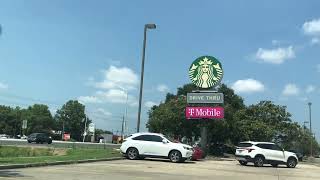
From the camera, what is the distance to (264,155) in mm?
35531

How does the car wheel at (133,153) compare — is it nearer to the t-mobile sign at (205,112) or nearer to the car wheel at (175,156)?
the car wheel at (175,156)

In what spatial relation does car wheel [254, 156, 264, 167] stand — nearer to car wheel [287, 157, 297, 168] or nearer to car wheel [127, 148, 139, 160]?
car wheel [287, 157, 297, 168]

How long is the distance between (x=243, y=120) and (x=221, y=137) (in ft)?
39.0

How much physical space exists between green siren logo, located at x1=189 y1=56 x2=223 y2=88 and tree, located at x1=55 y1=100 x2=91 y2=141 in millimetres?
131741

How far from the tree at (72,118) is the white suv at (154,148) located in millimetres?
144408

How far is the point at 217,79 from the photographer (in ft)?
149

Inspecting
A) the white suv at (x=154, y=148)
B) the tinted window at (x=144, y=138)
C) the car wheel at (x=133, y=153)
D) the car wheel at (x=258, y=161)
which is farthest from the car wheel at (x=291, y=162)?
the car wheel at (x=133, y=153)

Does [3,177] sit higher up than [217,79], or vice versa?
[217,79]

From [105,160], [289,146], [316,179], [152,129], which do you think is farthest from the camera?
[289,146]

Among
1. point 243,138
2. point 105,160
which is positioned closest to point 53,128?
point 243,138

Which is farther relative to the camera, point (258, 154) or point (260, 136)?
point (260, 136)

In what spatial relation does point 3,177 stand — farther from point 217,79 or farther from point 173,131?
point 173,131

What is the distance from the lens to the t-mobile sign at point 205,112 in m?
44.6

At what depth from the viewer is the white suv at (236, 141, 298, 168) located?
1396 inches
